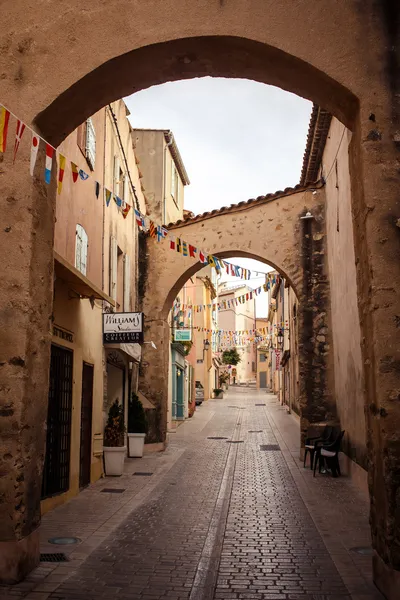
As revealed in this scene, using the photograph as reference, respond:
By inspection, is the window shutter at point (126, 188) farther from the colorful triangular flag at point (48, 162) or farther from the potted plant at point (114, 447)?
the colorful triangular flag at point (48, 162)

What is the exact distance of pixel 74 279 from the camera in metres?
8.51

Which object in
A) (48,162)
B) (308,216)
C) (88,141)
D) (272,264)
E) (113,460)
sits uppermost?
(88,141)

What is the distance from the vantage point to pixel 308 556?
5.99 metres

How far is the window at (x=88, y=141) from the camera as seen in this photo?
412 inches

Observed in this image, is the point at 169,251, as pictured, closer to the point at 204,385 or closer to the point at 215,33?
the point at 215,33

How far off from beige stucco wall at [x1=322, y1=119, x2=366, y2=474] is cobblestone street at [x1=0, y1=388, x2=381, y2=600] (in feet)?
3.94

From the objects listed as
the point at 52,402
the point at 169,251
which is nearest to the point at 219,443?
the point at 169,251

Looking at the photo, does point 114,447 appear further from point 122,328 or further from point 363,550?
point 363,550

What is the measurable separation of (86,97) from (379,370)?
3.88 meters

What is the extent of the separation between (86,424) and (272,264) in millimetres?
6846

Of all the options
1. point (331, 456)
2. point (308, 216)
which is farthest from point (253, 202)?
point (331, 456)

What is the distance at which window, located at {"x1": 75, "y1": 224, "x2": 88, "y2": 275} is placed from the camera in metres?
10.1

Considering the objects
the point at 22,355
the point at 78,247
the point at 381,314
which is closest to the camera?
the point at 381,314

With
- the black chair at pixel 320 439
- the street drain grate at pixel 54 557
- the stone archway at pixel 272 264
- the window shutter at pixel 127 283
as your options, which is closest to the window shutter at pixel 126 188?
the window shutter at pixel 127 283
